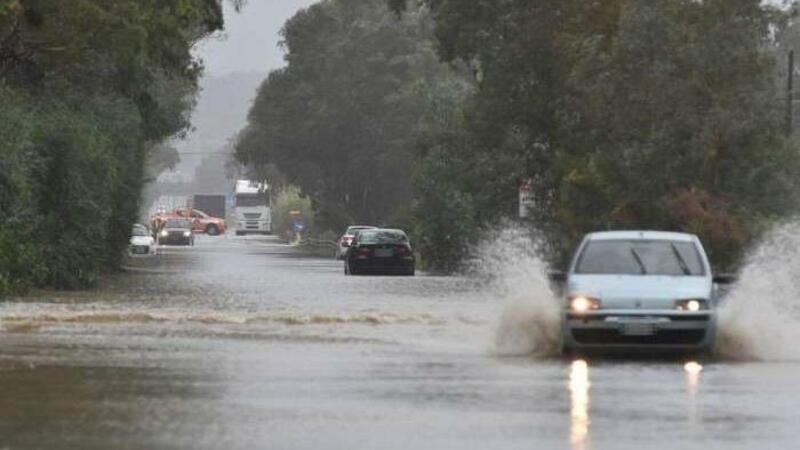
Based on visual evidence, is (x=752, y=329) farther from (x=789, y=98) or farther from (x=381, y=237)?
(x=381, y=237)

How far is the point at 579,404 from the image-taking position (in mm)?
18562

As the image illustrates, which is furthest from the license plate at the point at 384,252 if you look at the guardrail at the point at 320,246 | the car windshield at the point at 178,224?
the car windshield at the point at 178,224

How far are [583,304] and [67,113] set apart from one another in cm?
2568

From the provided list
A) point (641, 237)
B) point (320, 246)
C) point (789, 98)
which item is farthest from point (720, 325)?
point (320, 246)

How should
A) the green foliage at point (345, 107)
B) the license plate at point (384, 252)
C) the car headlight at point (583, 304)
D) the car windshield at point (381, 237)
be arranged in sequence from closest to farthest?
the car headlight at point (583, 304) < the license plate at point (384, 252) < the car windshield at point (381, 237) < the green foliage at point (345, 107)

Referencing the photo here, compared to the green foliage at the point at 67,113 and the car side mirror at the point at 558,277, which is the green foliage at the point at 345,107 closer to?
the green foliage at the point at 67,113

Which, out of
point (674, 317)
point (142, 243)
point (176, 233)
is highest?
point (176, 233)

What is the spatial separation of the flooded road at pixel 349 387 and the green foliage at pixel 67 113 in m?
6.43

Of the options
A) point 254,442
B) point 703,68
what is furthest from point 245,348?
point 703,68

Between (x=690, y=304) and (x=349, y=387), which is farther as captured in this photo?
(x=690, y=304)

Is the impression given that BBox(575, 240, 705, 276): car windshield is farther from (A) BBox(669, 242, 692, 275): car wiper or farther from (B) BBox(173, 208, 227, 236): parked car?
(B) BBox(173, 208, 227, 236): parked car

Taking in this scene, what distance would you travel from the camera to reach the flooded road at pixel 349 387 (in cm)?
1586

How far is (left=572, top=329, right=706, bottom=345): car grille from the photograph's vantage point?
24828 mm

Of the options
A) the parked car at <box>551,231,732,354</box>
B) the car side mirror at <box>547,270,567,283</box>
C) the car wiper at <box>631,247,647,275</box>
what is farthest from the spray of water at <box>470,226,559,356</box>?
the car wiper at <box>631,247,647,275</box>
